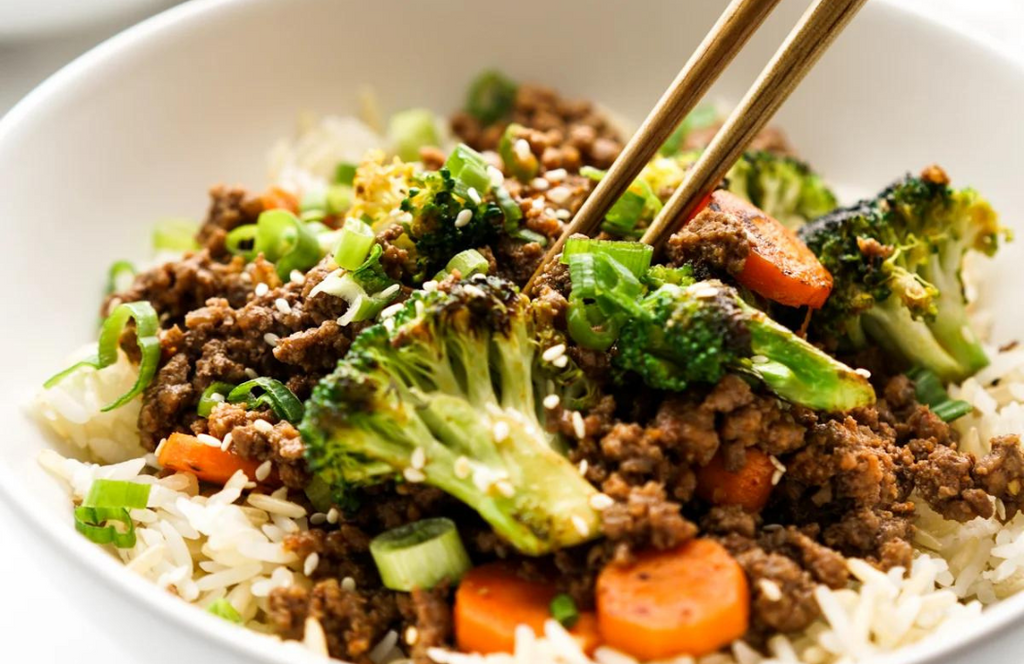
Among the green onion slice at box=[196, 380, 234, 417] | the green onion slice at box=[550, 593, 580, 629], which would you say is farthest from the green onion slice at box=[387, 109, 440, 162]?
the green onion slice at box=[550, 593, 580, 629]

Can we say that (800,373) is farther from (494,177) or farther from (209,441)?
(209,441)

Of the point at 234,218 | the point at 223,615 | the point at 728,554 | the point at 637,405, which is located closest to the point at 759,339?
the point at 637,405

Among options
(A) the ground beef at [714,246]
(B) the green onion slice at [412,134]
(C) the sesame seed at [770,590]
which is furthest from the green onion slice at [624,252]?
(B) the green onion slice at [412,134]

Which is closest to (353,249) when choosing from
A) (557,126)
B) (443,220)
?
(443,220)

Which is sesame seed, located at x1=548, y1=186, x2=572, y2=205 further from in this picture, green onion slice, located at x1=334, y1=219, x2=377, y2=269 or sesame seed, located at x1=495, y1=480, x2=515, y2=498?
sesame seed, located at x1=495, y1=480, x2=515, y2=498

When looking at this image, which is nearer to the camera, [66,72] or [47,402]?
[47,402]

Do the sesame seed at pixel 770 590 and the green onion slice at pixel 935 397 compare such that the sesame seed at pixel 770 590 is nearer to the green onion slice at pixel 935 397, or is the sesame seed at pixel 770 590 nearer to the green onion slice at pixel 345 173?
the green onion slice at pixel 935 397

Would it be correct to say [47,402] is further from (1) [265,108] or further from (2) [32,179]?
(1) [265,108]

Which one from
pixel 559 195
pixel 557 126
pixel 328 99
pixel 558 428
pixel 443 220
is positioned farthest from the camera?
pixel 328 99
